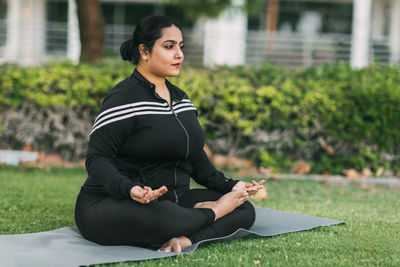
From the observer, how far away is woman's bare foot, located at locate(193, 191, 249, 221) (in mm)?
3730

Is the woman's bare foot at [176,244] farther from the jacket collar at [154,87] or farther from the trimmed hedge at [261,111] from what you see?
the trimmed hedge at [261,111]

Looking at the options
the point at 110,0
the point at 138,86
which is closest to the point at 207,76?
the point at 138,86

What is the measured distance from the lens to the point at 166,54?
373 centimetres

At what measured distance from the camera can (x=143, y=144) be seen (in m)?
3.63

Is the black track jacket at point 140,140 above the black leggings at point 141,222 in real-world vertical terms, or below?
above

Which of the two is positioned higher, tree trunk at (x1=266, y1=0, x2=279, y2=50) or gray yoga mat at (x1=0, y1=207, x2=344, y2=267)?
tree trunk at (x1=266, y1=0, x2=279, y2=50)

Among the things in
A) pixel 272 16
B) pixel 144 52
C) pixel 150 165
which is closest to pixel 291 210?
pixel 150 165

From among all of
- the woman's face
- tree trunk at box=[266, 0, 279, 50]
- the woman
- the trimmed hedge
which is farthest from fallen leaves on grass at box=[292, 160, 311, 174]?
tree trunk at box=[266, 0, 279, 50]

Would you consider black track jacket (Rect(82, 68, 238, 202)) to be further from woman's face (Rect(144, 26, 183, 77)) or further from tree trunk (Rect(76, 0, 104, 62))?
tree trunk (Rect(76, 0, 104, 62))

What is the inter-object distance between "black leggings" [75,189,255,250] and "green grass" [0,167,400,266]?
142 millimetres

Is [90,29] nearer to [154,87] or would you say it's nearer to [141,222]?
[154,87]

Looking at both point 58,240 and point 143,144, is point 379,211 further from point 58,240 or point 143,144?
point 58,240

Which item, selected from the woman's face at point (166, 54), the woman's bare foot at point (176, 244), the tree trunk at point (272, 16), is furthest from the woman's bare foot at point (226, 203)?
the tree trunk at point (272, 16)

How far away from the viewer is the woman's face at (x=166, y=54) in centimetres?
372
